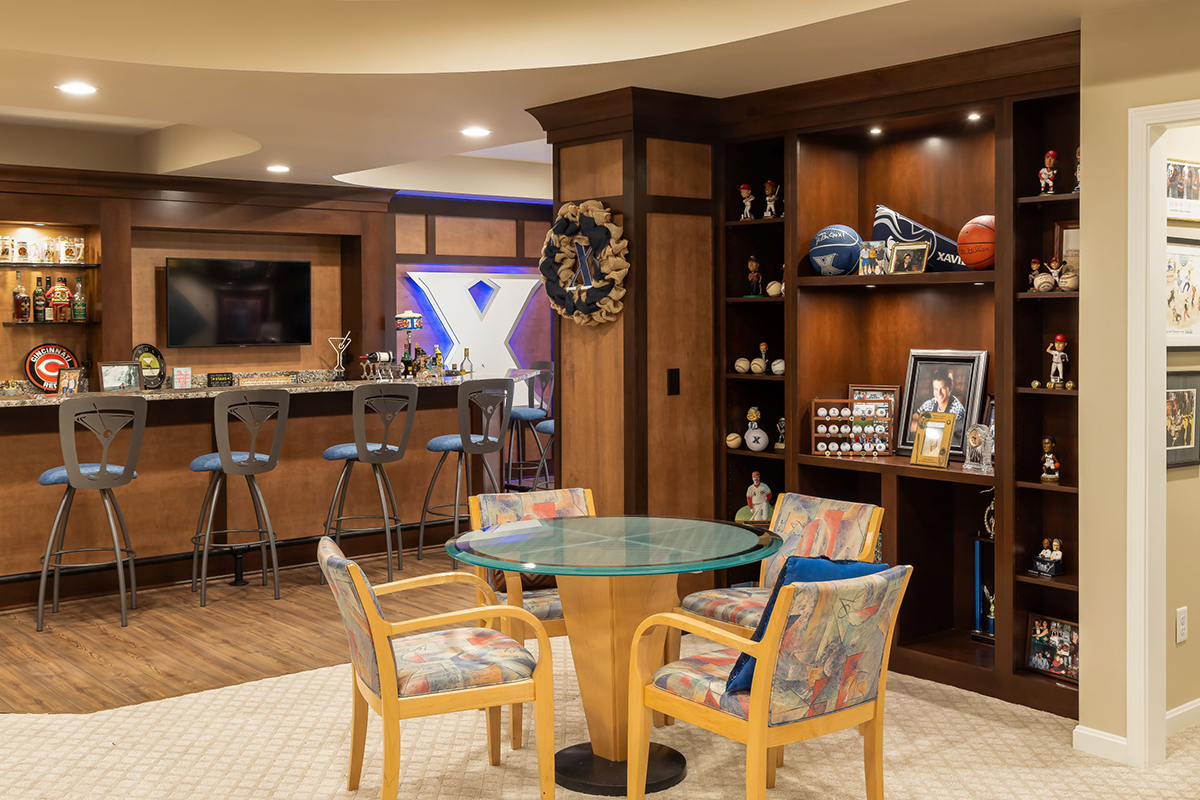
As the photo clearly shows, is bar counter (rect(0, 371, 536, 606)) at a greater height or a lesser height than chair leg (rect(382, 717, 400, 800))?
greater

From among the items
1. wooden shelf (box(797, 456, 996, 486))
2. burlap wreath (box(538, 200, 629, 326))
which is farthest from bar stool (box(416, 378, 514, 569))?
wooden shelf (box(797, 456, 996, 486))

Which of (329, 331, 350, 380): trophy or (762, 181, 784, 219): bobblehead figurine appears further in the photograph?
(329, 331, 350, 380): trophy

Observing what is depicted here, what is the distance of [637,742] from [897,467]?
1908 mm

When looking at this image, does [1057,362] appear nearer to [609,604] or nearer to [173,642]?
[609,604]

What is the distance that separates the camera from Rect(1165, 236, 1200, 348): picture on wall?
12.1 feet

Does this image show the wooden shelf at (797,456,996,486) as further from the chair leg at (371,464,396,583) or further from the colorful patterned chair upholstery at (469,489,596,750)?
the chair leg at (371,464,396,583)

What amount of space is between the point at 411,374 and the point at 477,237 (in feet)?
6.23

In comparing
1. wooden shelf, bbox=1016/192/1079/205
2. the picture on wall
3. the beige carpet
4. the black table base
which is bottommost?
the beige carpet

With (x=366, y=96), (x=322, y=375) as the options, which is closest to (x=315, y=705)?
(x=366, y=96)

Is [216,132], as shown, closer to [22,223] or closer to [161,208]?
[161,208]

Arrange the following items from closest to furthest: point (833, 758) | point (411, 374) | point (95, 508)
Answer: point (833, 758) < point (95, 508) < point (411, 374)

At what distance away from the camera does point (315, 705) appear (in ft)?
13.6

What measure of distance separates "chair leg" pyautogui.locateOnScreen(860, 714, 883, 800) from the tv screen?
6.39m

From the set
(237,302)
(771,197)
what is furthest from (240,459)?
(771,197)
